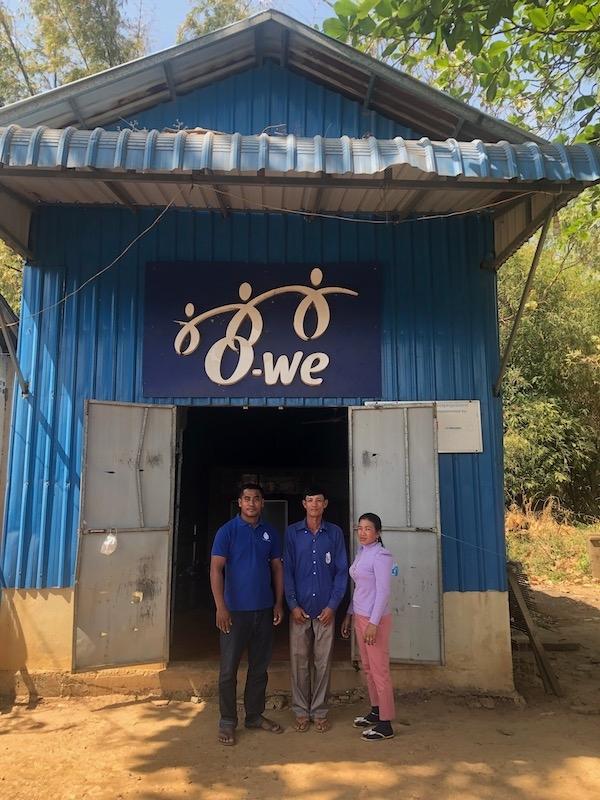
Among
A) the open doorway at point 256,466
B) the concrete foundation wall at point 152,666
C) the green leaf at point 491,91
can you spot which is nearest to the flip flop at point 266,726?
the concrete foundation wall at point 152,666

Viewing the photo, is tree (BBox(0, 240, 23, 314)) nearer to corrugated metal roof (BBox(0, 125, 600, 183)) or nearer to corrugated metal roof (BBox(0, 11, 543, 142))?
corrugated metal roof (BBox(0, 11, 543, 142))

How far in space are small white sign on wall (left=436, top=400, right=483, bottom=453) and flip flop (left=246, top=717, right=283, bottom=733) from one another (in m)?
2.70

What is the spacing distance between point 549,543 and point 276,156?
35.6 feet

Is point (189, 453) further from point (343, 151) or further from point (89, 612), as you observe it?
point (343, 151)

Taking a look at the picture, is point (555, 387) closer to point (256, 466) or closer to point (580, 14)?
point (256, 466)

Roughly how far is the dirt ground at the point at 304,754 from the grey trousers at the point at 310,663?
201 mm

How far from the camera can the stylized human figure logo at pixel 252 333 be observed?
5508mm

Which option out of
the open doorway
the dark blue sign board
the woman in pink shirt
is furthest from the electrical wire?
the open doorway

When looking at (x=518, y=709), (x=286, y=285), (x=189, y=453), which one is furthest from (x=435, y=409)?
(x=189, y=453)

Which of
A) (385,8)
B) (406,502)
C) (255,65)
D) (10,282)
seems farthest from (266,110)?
(10,282)

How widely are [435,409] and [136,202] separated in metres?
3.41

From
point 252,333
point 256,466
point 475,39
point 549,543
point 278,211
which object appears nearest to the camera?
point 475,39

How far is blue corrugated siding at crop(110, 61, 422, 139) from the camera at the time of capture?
574 centimetres

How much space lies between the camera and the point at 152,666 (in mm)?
5188
